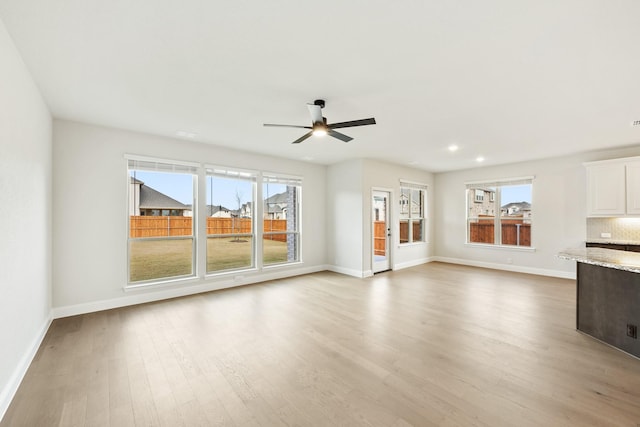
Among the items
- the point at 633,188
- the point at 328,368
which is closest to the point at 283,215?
the point at 328,368

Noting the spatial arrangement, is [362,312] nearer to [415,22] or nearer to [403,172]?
[415,22]

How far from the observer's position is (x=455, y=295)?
15.8 feet

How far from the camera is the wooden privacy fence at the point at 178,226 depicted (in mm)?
4543

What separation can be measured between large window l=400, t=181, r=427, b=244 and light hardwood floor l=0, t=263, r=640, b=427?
11.3 feet

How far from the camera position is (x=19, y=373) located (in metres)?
2.35

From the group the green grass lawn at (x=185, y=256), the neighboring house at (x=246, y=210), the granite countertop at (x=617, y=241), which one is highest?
the neighboring house at (x=246, y=210)

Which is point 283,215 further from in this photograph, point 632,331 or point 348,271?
point 632,331

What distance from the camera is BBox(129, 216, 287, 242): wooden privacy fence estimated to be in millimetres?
4543

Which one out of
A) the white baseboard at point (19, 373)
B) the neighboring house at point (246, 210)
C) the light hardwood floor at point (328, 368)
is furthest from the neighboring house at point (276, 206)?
the white baseboard at point (19, 373)

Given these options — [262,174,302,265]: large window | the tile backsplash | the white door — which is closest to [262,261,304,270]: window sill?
[262,174,302,265]: large window

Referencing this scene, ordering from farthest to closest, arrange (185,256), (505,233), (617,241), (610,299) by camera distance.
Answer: (185,256) < (505,233) < (617,241) < (610,299)

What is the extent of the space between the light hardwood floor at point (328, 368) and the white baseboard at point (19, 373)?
0.18ft

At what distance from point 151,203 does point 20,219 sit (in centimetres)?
236

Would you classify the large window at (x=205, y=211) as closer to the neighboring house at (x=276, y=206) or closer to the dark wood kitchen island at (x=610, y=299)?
the neighboring house at (x=276, y=206)
